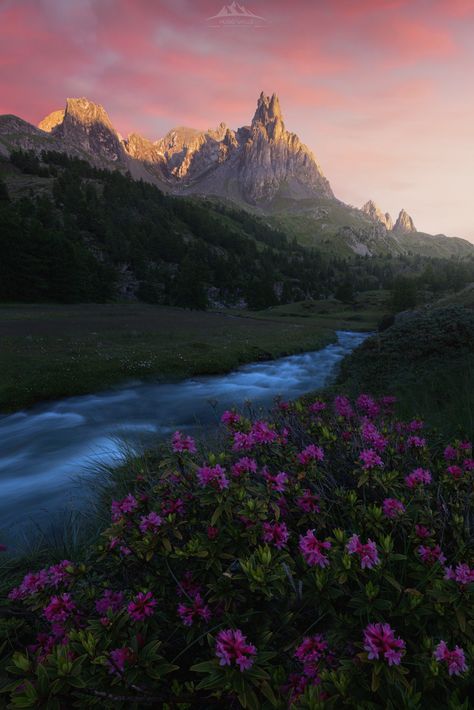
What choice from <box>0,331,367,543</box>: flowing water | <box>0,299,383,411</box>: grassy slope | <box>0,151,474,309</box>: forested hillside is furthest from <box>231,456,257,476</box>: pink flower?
<box>0,151,474,309</box>: forested hillside

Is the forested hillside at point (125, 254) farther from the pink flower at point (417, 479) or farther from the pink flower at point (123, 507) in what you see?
the pink flower at point (123, 507)

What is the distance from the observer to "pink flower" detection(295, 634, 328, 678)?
2197 millimetres

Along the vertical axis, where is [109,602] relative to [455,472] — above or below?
below

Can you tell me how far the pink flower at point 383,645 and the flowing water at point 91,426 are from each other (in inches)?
206

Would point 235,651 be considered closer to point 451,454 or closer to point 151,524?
point 151,524

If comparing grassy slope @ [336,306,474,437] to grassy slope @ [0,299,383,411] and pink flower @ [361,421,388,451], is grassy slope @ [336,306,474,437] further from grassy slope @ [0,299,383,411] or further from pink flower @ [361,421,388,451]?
grassy slope @ [0,299,383,411]

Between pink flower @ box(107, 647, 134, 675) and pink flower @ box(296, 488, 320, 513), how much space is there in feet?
5.35

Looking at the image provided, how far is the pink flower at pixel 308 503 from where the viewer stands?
317cm

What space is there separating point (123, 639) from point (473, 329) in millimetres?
13492

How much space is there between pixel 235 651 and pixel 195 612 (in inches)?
29.1

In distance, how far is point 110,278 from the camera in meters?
95.1

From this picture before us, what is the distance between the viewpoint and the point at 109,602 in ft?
9.27

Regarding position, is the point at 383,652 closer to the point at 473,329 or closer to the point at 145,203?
the point at 473,329

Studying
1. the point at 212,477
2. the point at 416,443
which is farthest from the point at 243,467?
the point at 416,443
